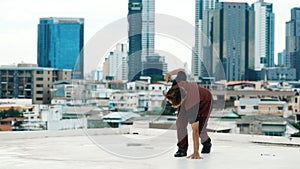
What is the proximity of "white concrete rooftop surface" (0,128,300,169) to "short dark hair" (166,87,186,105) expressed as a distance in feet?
1.87

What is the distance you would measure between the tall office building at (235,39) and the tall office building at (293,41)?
2.28m

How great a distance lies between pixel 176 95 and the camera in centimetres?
569

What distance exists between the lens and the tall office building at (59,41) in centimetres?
1859

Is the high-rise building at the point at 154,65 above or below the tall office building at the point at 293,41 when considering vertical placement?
below

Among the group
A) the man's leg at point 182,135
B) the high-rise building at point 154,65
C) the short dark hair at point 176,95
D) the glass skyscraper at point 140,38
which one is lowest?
the man's leg at point 182,135

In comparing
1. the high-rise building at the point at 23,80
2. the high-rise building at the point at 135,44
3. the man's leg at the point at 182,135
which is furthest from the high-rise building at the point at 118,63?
the high-rise building at the point at 23,80

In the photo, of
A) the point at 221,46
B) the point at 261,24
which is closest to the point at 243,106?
the point at 221,46

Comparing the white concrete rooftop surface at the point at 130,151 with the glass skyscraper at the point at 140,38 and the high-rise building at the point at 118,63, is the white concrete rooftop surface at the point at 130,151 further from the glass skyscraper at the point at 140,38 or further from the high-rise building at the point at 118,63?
the glass skyscraper at the point at 140,38

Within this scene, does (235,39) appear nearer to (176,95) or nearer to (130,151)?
(130,151)

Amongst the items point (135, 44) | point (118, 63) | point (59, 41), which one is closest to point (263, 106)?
point (59, 41)

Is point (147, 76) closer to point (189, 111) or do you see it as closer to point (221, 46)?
point (189, 111)

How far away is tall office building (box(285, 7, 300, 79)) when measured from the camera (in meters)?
33.0

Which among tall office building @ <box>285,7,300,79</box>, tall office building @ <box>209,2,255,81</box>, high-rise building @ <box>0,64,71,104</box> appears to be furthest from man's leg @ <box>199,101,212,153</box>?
tall office building @ <box>285,7,300,79</box>

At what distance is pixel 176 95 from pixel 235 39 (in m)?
25.4
